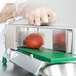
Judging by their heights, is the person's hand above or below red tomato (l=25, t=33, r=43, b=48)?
above

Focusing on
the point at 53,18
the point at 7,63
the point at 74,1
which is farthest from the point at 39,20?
the point at 7,63

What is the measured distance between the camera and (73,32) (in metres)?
1.03

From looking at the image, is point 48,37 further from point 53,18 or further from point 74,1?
point 74,1

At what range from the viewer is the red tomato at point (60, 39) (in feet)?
3.67

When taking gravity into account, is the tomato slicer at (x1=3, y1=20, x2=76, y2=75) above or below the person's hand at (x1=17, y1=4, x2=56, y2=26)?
below

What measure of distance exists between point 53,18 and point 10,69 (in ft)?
1.30

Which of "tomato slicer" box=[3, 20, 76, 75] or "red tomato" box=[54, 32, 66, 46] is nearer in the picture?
"tomato slicer" box=[3, 20, 76, 75]

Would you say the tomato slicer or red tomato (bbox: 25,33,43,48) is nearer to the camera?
the tomato slicer

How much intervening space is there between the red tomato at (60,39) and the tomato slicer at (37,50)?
0.03 meters

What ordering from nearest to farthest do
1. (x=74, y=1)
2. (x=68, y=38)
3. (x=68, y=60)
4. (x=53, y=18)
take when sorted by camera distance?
(x=68, y=60)
(x=68, y=38)
(x=53, y=18)
(x=74, y=1)

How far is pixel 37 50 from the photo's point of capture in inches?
46.1

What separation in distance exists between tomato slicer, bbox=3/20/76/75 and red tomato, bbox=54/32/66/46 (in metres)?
0.03

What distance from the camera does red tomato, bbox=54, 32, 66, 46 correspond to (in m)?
1.12

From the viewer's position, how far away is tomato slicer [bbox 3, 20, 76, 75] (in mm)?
967
